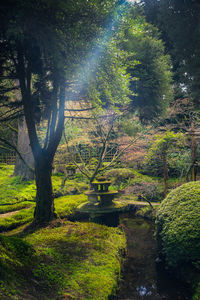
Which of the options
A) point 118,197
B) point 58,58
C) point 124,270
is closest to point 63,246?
point 124,270

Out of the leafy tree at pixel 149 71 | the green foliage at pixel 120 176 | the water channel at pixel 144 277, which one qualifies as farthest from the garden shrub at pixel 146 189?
the leafy tree at pixel 149 71

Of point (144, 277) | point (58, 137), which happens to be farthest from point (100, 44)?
point (144, 277)

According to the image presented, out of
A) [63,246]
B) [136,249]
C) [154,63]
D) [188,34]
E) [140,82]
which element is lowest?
[136,249]

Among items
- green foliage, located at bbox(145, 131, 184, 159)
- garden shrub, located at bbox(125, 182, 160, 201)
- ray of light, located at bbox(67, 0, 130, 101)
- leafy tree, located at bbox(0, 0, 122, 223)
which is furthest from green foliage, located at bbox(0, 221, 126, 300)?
garden shrub, located at bbox(125, 182, 160, 201)

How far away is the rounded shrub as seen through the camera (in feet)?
11.9

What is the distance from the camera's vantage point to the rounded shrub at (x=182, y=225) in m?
3.64

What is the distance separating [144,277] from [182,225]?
1432mm

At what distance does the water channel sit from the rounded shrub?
45 centimetres

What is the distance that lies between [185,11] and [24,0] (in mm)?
1898

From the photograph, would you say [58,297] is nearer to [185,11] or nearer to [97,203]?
[185,11]

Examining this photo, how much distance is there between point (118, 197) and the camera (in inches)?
419

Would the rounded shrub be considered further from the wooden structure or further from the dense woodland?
the wooden structure

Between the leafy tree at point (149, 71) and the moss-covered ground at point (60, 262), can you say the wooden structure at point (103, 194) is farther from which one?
→ the leafy tree at point (149, 71)

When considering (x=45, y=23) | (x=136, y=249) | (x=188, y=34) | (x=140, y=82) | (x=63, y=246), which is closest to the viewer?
(x=188, y=34)
